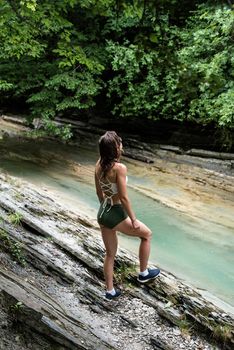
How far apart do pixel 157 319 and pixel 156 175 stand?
29.2ft

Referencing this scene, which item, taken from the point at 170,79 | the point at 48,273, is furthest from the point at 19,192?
the point at 170,79

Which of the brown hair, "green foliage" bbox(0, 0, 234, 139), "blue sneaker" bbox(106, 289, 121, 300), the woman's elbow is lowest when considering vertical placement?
"blue sneaker" bbox(106, 289, 121, 300)

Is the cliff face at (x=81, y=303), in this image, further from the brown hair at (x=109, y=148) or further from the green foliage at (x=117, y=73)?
the green foliage at (x=117, y=73)

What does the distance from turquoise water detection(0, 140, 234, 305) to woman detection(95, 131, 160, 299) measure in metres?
2.71

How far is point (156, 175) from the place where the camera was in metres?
14.0

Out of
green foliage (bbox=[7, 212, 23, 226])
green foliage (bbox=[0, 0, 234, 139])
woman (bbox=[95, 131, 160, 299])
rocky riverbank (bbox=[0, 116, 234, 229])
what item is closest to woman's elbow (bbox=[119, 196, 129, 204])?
woman (bbox=[95, 131, 160, 299])

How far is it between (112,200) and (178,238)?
491 cm

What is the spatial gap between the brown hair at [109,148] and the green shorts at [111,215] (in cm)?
46

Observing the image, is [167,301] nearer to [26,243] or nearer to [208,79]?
[26,243]

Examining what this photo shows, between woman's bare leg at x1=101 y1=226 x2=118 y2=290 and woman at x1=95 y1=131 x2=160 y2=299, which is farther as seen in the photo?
woman's bare leg at x1=101 y1=226 x2=118 y2=290

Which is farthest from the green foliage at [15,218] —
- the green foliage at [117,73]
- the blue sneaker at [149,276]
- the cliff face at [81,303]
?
the green foliage at [117,73]

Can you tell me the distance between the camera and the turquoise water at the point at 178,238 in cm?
770

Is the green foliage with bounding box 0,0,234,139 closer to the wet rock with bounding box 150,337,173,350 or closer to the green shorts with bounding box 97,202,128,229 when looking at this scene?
the green shorts with bounding box 97,202,128,229

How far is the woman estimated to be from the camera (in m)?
4.55
